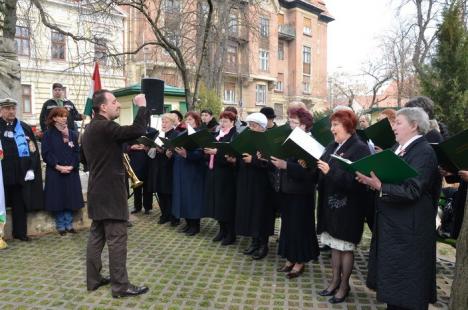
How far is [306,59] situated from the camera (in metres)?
47.3

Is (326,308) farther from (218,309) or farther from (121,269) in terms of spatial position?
(121,269)

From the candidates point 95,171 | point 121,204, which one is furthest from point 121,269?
point 95,171

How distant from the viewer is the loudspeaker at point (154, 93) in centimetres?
791

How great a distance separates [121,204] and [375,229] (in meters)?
2.47

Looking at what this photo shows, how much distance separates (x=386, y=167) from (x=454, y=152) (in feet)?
2.67

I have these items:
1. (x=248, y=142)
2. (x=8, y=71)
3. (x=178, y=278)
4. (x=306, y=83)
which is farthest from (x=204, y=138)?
(x=306, y=83)

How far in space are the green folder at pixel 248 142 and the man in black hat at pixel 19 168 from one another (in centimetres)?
325

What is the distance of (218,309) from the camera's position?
4.00m

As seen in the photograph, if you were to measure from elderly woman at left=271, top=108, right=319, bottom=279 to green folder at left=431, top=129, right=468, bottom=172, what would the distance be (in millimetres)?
1274

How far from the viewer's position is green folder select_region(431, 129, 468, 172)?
135 inches

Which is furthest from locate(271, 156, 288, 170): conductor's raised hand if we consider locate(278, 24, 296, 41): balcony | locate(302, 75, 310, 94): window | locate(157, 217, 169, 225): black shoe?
locate(302, 75, 310, 94): window

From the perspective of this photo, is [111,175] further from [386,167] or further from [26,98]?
A: [26,98]

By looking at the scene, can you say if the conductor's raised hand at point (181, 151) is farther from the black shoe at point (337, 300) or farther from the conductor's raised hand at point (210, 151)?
the black shoe at point (337, 300)

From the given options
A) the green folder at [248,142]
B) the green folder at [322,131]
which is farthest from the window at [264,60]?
the green folder at [248,142]
